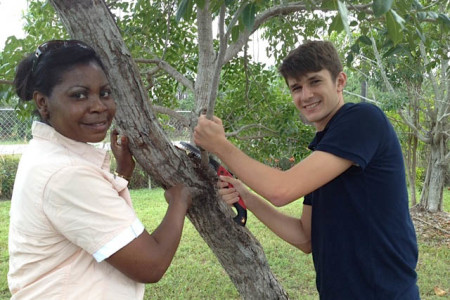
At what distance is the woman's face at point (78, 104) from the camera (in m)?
1.21

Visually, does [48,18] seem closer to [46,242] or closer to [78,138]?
[78,138]

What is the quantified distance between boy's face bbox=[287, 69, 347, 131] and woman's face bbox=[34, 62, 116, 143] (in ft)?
2.42

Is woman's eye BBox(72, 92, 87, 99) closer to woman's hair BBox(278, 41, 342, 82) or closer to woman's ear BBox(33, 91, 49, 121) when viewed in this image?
woman's ear BBox(33, 91, 49, 121)

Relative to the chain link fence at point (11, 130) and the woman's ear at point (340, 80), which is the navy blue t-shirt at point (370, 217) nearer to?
the woman's ear at point (340, 80)

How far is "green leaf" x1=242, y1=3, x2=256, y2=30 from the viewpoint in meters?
1.28

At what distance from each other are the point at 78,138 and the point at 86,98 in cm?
12

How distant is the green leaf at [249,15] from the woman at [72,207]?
45 cm

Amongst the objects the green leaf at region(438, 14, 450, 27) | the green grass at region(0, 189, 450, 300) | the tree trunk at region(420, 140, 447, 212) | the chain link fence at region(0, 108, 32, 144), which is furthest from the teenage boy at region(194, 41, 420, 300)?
the chain link fence at region(0, 108, 32, 144)

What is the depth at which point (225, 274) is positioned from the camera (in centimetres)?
434

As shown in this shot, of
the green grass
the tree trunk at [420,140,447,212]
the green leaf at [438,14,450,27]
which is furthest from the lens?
the tree trunk at [420,140,447,212]

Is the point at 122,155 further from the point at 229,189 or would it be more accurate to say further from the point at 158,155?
the point at 229,189

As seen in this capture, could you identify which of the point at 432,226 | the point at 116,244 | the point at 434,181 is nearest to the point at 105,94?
the point at 116,244

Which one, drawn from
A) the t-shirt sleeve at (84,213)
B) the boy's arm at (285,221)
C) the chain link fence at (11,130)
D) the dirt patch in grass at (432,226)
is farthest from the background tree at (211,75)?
the chain link fence at (11,130)

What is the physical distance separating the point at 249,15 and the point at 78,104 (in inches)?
21.5
